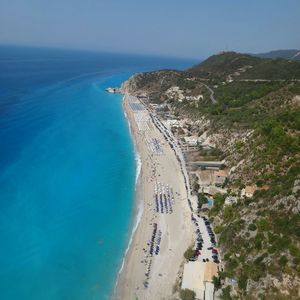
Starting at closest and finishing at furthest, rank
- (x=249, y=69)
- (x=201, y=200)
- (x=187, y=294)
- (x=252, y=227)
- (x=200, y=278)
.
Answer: (x=187, y=294)
(x=200, y=278)
(x=252, y=227)
(x=201, y=200)
(x=249, y=69)

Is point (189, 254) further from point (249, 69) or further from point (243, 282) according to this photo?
point (249, 69)

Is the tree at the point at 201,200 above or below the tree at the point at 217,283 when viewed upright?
below

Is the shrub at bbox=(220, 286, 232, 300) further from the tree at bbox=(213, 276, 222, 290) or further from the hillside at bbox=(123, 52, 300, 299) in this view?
the tree at bbox=(213, 276, 222, 290)

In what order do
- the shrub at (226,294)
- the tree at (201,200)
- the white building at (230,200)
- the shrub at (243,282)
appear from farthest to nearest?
the tree at (201,200)
the white building at (230,200)
the shrub at (243,282)
the shrub at (226,294)

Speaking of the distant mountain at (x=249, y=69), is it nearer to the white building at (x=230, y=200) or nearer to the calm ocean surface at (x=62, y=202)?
the calm ocean surface at (x=62, y=202)

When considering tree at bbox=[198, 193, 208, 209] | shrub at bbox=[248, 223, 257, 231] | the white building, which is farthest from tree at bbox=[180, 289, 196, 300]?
tree at bbox=[198, 193, 208, 209]

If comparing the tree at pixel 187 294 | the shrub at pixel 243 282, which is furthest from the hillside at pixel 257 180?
the tree at pixel 187 294

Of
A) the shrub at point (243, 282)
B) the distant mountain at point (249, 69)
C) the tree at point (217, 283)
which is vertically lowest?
the tree at point (217, 283)

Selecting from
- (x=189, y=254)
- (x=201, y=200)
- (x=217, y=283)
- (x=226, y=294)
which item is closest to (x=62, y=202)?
(x=201, y=200)
